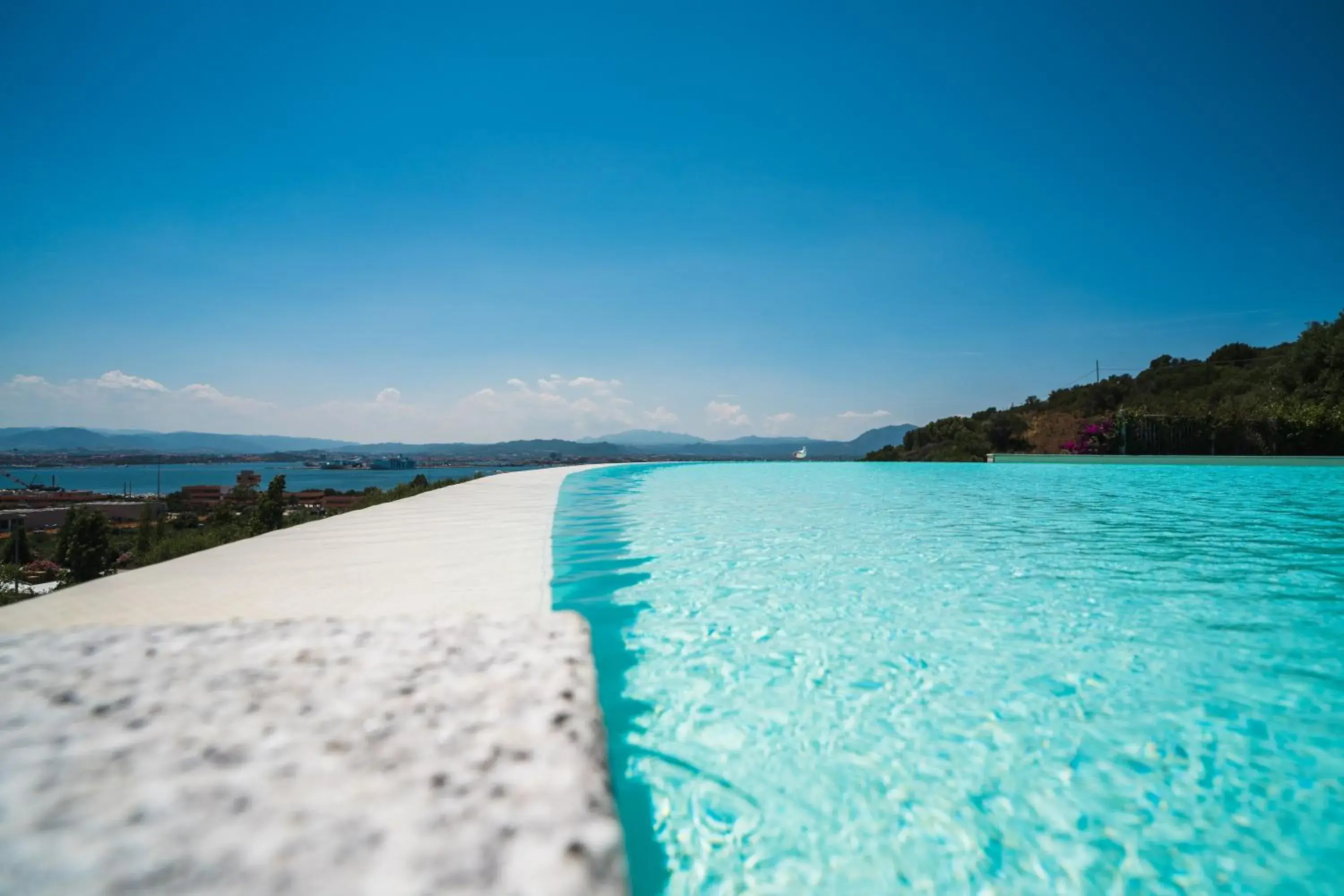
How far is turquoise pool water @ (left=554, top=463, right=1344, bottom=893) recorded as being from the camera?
4.07ft

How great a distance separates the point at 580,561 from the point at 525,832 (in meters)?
3.13

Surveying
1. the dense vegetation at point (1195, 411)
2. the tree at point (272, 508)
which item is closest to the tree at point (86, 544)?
the tree at point (272, 508)

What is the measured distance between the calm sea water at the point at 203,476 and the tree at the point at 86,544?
2484mm

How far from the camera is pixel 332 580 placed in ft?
8.08

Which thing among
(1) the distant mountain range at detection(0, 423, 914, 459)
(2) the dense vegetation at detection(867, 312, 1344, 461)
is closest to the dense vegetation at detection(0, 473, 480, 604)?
(1) the distant mountain range at detection(0, 423, 914, 459)

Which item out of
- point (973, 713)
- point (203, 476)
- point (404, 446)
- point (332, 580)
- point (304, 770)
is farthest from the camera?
point (404, 446)

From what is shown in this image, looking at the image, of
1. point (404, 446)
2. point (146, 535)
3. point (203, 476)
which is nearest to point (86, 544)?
point (146, 535)

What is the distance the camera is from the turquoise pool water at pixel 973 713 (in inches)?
48.9

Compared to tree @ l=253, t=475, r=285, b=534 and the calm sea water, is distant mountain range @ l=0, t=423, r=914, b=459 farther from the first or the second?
tree @ l=253, t=475, r=285, b=534

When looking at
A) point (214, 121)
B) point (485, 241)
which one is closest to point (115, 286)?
point (214, 121)

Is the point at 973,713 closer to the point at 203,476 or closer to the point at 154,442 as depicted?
the point at 203,476

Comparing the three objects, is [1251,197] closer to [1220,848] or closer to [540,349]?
[540,349]

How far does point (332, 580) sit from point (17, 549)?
749 centimetres

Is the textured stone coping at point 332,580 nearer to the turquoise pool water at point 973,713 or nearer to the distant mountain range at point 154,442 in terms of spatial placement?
the turquoise pool water at point 973,713
